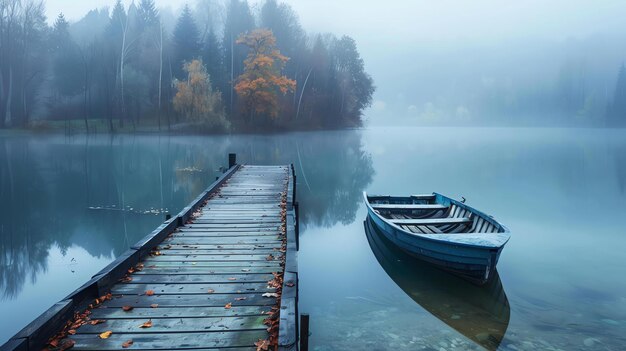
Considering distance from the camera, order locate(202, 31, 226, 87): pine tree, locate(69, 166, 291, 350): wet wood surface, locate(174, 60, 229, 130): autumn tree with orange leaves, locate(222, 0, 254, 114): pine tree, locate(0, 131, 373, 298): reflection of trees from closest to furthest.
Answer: locate(69, 166, 291, 350): wet wood surface < locate(0, 131, 373, 298): reflection of trees < locate(174, 60, 229, 130): autumn tree with orange leaves < locate(202, 31, 226, 87): pine tree < locate(222, 0, 254, 114): pine tree

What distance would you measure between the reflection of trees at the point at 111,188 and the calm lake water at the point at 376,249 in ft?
0.28

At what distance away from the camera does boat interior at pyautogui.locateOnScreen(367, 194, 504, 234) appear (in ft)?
35.3

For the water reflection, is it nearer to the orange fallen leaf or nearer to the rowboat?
the rowboat

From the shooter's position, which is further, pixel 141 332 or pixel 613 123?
pixel 613 123

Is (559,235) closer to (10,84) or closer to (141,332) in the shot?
(141,332)

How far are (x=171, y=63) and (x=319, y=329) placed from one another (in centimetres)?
5107

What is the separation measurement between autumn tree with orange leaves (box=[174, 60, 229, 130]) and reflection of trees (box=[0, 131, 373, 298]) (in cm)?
675

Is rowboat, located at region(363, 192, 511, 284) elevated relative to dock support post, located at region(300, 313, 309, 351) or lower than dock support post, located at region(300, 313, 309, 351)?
lower

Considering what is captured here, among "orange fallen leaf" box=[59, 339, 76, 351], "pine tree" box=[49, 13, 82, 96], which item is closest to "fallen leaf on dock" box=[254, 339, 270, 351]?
"orange fallen leaf" box=[59, 339, 76, 351]

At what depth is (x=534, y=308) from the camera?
27.1ft

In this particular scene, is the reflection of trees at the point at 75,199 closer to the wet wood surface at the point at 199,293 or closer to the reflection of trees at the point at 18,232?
the reflection of trees at the point at 18,232

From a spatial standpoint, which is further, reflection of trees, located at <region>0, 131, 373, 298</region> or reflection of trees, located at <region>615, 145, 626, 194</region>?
reflection of trees, located at <region>615, 145, 626, 194</region>

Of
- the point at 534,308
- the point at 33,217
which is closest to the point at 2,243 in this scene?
the point at 33,217

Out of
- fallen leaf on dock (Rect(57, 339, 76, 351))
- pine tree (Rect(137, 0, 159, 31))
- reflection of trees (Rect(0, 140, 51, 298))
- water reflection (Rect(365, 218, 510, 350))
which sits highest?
pine tree (Rect(137, 0, 159, 31))
